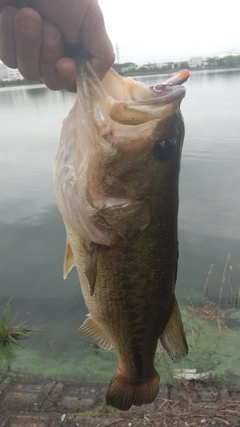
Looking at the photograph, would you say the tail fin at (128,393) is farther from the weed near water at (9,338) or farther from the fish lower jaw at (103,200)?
the weed near water at (9,338)

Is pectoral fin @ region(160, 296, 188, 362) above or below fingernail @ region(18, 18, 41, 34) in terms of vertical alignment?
below

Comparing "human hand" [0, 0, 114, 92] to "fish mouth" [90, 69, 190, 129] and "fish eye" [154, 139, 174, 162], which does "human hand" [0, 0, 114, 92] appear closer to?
"fish mouth" [90, 69, 190, 129]

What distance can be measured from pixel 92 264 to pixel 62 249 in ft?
22.1

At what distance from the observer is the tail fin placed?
2137 millimetres

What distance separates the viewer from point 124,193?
5.60 ft

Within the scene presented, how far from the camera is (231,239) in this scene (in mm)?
8211

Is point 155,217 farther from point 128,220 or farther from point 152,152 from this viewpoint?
point 152,152

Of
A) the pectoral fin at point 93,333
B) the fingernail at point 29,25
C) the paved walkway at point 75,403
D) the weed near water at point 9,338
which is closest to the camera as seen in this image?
the fingernail at point 29,25

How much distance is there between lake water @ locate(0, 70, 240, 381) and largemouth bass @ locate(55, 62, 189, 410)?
2.68 meters

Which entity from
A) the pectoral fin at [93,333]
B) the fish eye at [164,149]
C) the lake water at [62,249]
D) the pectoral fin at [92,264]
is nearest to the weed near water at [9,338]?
the lake water at [62,249]

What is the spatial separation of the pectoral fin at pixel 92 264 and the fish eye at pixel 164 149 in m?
0.54

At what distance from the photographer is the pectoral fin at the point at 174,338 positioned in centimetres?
207

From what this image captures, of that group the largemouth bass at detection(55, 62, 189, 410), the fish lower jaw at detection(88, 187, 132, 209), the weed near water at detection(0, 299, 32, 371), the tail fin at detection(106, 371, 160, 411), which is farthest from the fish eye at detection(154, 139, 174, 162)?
the weed near water at detection(0, 299, 32, 371)

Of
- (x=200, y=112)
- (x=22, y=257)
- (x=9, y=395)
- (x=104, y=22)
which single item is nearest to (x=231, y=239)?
(x=22, y=257)
